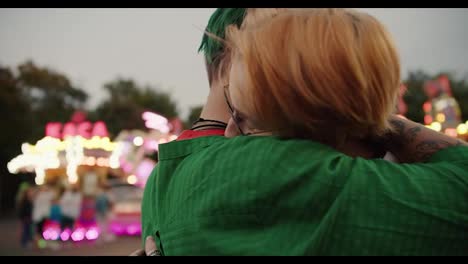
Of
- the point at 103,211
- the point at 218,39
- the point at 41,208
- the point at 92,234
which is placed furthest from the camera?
the point at 92,234

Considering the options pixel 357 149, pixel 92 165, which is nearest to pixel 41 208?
pixel 92 165

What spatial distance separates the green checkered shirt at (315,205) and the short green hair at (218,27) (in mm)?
395

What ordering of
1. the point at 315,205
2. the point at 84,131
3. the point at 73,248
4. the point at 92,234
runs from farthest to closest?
the point at 84,131
the point at 92,234
the point at 73,248
the point at 315,205

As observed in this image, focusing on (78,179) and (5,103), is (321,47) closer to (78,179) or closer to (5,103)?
(78,179)

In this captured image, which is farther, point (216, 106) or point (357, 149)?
point (216, 106)

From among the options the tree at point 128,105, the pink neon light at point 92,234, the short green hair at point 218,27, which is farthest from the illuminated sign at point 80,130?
the short green hair at point 218,27

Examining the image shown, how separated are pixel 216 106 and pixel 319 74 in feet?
1.33

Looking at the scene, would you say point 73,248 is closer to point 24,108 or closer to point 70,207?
point 70,207

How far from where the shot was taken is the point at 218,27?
4.20 feet

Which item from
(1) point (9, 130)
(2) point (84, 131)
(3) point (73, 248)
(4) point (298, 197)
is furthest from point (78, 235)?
(1) point (9, 130)

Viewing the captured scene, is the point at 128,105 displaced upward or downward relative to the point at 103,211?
upward

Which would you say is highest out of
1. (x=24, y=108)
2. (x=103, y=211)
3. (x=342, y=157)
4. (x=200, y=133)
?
(x=24, y=108)

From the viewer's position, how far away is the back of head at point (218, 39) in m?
1.21

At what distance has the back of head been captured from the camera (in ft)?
3.97
